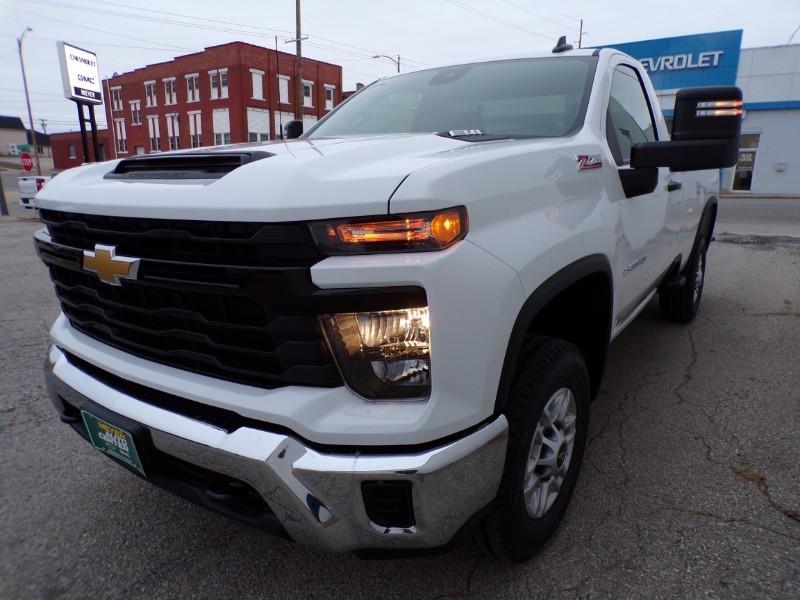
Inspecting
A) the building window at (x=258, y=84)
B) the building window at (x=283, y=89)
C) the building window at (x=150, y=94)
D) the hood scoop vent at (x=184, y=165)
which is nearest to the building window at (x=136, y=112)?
the building window at (x=150, y=94)

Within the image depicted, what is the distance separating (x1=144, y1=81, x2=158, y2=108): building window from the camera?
44.8m

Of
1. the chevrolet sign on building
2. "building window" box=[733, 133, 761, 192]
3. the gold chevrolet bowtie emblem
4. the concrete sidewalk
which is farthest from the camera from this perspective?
"building window" box=[733, 133, 761, 192]

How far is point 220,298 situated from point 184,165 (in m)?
0.53

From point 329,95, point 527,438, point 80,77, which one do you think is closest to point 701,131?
point 527,438

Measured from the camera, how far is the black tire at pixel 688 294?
4.52 metres

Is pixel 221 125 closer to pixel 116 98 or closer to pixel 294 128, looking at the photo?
pixel 116 98

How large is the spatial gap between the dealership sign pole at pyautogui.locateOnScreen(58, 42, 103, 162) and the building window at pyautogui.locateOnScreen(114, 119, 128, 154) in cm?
3834

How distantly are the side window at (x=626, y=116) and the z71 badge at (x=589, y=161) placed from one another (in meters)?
0.32

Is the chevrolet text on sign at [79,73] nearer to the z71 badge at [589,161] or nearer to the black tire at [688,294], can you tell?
the black tire at [688,294]

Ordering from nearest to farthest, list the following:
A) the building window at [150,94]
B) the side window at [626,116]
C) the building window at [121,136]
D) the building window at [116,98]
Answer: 1. the side window at [626,116]
2. the building window at [150,94]
3. the building window at [116,98]
4. the building window at [121,136]

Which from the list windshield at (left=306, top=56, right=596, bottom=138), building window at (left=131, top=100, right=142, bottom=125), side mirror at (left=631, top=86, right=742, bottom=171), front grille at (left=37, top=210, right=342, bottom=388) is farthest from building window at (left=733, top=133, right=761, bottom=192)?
building window at (left=131, top=100, right=142, bottom=125)

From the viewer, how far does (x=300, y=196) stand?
55.2 inches

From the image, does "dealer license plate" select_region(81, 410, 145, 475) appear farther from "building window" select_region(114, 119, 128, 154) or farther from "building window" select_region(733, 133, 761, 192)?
"building window" select_region(114, 119, 128, 154)

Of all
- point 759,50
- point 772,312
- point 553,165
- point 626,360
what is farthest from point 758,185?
point 553,165
